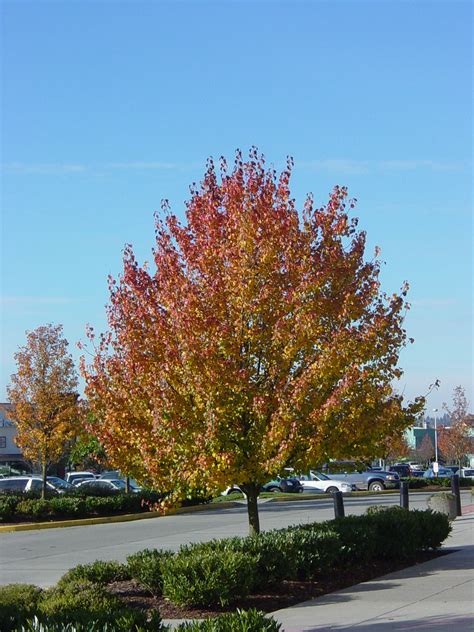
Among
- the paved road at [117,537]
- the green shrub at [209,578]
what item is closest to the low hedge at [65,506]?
the paved road at [117,537]

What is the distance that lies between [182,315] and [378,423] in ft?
10.9

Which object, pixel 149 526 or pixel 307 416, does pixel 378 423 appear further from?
pixel 149 526

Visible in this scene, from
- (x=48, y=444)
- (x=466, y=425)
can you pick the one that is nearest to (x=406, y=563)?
(x=48, y=444)

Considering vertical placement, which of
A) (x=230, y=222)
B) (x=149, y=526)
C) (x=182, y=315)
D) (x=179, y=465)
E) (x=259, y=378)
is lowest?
(x=149, y=526)

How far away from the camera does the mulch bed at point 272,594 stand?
35.7 ft

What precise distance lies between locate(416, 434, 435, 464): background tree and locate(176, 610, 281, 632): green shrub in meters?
89.6

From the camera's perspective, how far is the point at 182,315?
1298cm

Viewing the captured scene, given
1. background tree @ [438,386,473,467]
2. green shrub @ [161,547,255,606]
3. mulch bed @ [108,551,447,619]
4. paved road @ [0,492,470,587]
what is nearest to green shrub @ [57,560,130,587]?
mulch bed @ [108,551,447,619]

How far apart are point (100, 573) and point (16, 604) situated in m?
3.17

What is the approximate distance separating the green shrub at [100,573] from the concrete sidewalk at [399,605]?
2.66m

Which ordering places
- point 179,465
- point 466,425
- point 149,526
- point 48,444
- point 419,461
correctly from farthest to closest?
point 419,461
point 466,425
point 48,444
point 149,526
point 179,465

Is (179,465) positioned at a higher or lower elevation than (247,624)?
higher

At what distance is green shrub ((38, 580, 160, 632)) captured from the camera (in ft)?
23.3

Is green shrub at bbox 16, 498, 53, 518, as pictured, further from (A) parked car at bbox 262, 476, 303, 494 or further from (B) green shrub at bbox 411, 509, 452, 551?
(A) parked car at bbox 262, 476, 303, 494
